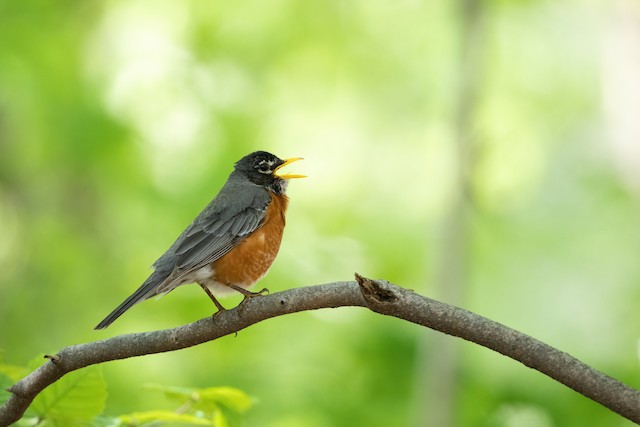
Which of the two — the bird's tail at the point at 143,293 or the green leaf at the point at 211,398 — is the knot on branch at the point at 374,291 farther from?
the bird's tail at the point at 143,293

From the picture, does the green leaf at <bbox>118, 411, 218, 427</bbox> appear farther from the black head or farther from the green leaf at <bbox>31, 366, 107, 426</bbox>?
the black head

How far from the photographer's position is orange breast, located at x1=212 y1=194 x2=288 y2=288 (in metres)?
4.43

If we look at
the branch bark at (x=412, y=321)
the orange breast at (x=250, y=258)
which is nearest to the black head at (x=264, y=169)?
the orange breast at (x=250, y=258)

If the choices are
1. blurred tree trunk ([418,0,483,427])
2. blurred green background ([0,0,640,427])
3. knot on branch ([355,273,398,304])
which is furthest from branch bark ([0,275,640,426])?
blurred tree trunk ([418,0,483,427])

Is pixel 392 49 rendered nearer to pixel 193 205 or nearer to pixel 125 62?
pixel 125 62

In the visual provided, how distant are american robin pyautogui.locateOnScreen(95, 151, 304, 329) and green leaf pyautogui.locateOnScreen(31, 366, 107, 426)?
137 centimetres

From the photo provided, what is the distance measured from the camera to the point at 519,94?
1275cm

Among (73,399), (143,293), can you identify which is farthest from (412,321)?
(143,293)

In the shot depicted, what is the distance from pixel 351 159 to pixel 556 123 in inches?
131

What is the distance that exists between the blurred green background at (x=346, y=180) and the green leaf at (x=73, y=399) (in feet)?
11.6

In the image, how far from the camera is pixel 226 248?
447cm

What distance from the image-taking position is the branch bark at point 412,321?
2.27m

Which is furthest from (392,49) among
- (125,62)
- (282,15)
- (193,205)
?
(193,205)

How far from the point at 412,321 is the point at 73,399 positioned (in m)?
1.10
